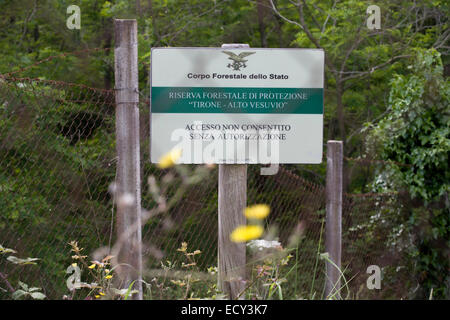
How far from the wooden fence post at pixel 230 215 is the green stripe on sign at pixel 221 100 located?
0.27 meters

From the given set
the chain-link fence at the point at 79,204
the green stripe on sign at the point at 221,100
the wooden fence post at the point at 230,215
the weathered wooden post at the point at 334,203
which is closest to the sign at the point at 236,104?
the green stripe on sign at the point at 221,100

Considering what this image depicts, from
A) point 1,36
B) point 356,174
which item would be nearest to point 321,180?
point 356,174

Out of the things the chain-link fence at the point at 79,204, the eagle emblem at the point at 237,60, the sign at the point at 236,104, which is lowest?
the chain-link fence at the point at 79,204

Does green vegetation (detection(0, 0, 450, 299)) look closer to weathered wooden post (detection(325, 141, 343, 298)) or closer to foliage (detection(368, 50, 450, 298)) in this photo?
foliage (detection(368, 50, 450, 298))

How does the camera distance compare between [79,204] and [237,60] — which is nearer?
[237,60]

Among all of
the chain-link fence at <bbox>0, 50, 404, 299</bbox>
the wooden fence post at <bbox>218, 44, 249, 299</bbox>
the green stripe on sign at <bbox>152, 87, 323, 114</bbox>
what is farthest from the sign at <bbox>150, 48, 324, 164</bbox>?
the chain-link fence at <bbox>0, 50, 404, 299</bbox>

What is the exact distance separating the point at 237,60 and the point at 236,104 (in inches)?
9.4

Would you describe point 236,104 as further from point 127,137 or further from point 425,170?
point 425,170

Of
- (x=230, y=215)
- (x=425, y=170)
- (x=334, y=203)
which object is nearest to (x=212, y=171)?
(x=334, y=203)

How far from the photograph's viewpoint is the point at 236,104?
3.12 metres

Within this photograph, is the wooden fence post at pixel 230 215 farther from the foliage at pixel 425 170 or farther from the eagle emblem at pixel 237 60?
the foliage at pixel 425 170

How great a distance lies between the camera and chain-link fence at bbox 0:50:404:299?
370 centimetres

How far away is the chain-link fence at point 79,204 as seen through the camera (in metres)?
3.70
